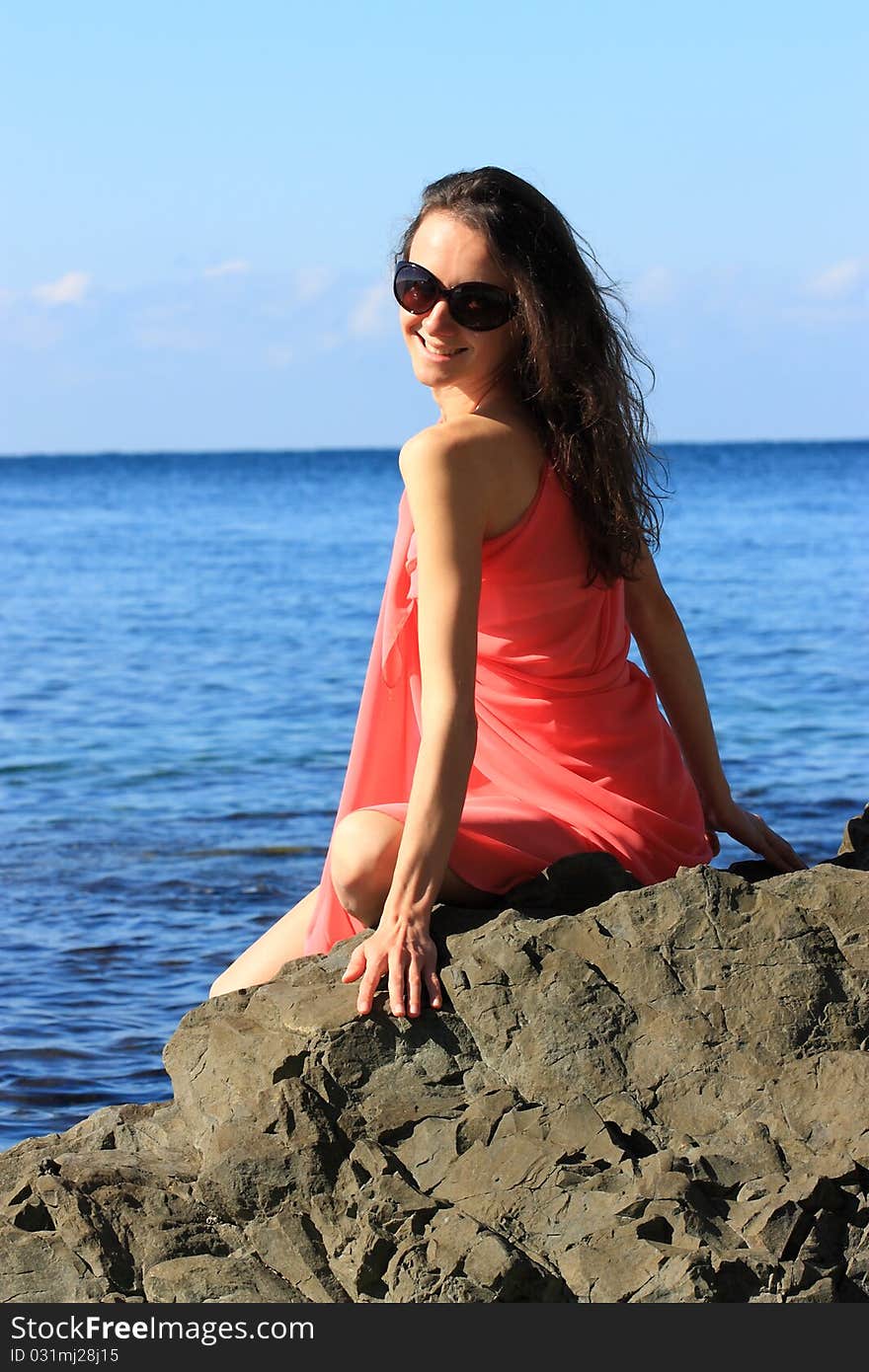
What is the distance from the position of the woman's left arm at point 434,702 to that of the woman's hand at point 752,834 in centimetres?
91

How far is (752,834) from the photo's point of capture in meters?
3.78

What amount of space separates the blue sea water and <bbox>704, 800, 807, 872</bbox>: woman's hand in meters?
0.96

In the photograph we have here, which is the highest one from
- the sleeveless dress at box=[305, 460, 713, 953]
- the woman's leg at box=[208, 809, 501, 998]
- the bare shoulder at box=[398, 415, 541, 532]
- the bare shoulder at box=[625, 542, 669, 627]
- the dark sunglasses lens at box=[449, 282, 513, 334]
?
the dark sunglasses lens at box=[449, 282, 513, 334]

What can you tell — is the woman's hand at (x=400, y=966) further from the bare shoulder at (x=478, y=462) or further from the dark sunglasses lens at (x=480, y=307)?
the dark sunglasses lens at (x=480, y=307)

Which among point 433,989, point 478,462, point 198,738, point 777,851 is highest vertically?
point 478,462

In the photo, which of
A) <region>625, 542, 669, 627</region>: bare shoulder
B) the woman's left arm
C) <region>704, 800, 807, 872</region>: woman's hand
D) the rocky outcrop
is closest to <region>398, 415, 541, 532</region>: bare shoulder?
the woman's left arm

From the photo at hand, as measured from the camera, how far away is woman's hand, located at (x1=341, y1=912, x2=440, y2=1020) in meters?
3.02

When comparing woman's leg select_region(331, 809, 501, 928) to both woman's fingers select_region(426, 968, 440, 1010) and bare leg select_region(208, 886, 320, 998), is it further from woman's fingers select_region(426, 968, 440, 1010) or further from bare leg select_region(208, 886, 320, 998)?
bare leg select_region(208, 886, 320, 998)

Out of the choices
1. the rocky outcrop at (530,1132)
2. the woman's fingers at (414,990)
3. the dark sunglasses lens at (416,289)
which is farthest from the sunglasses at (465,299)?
the woman's fingers at (414,990)

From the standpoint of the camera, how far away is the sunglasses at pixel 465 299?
335 centimetres

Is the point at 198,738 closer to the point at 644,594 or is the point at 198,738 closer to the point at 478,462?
the point at 644,594

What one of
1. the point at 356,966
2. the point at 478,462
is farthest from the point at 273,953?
the point at 478,462

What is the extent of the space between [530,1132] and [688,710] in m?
1.23

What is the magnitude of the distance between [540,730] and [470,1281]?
118 cm
